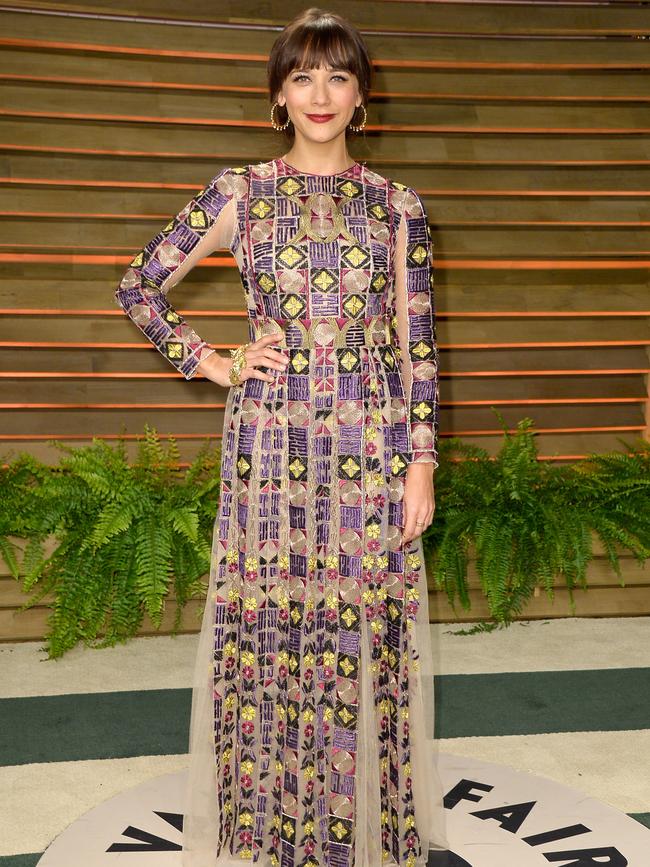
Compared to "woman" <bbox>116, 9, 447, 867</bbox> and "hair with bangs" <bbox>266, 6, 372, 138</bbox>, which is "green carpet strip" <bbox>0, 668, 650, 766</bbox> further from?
"hair with bangs" <bbox>266, 6, 372, 138</bbox>

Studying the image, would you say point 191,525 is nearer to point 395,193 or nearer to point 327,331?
point 327,331

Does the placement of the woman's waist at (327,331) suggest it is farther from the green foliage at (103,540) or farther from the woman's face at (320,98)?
the green foliage at (103,540)

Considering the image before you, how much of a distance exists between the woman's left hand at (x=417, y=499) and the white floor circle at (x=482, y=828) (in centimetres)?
88

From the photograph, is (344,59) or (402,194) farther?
(402,194)

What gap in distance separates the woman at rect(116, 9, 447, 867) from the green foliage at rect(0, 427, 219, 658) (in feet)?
5.81

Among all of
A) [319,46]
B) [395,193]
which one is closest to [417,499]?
[395,193]

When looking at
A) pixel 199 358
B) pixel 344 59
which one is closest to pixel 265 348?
pixel 199 358

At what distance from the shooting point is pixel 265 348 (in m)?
2.64

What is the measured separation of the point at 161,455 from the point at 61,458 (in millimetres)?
432

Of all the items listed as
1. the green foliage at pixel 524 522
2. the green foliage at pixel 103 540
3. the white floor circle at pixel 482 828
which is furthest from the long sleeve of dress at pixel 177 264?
the green foliage at pixel 524 522

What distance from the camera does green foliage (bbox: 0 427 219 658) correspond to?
4488 mm

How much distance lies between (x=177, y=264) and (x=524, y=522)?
8.58 feet

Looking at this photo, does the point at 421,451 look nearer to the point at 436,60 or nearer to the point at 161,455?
the point at 161,455

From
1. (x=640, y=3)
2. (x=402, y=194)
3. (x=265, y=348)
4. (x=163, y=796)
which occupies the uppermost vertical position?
(x=640, y=3)
